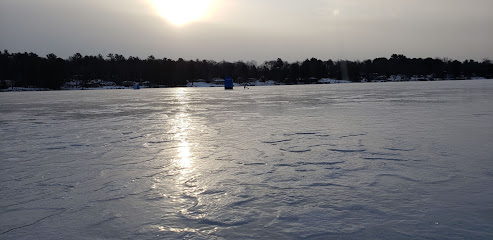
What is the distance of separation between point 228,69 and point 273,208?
443ft

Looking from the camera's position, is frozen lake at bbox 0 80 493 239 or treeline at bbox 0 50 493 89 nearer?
frozen lake at bbox 0 80 493 239

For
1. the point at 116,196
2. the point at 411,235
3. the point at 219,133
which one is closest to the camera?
the point at 411,235

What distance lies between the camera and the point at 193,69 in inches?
4515

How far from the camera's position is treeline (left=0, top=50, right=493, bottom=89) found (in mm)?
87875

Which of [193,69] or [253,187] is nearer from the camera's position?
[253,187]

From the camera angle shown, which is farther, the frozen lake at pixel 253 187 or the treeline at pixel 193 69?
the treeline at pixel 193 69

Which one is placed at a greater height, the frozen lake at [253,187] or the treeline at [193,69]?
the treeline at [193,69]

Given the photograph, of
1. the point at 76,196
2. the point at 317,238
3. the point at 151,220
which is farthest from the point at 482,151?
the point at 76,196

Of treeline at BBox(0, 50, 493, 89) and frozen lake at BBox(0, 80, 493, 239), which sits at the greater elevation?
treeline at BBox(0, 50, 493, 89)

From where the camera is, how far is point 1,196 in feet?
12.2

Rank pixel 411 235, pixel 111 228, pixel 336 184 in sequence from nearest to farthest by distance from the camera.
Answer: pixel 411 235 < pixel 111 228 < pixel 336 184

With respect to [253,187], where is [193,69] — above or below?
above

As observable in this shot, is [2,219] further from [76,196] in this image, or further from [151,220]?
[151,220]

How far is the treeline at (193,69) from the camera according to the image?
8788 cm
